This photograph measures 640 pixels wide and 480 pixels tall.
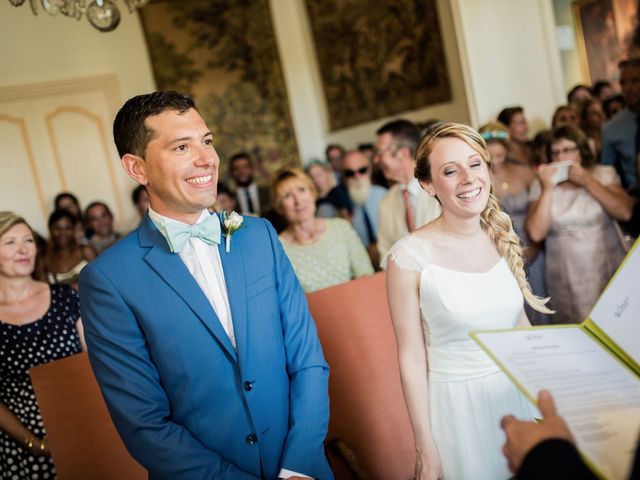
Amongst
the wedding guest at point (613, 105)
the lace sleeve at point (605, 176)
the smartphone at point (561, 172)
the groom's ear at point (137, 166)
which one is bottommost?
the lace sleeve at point (605, 176)

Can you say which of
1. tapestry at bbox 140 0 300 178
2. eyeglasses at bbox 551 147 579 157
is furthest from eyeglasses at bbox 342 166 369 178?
tapestry at bbox 140 0 300 178

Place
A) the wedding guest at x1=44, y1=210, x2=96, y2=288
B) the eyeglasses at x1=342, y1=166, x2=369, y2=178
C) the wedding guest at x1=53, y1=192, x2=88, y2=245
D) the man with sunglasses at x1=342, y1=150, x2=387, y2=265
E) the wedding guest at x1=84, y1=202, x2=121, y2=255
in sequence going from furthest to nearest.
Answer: the wedding guest at x1=53, y1=192, x2=88, y2=245, the wedding guest at x1=84, y1=202, x2=121, y2=255, the wedding guest at x1=44, y1=210, x2=96, y2=288, the eyeglasses at x1=342, y1=166, x2=369, y2=178, the man with sunglasses at x1=342, y1=150, x2=387, y2=265

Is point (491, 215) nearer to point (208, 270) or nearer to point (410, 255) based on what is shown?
point (410, 255)

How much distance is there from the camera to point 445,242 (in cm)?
257

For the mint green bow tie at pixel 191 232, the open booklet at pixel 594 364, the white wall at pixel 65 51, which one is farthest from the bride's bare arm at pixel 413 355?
the white wall at pixel 65 51

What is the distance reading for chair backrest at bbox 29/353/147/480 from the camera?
116 inches

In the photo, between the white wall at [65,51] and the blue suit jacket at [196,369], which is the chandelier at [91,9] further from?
the white wall at [65,51]

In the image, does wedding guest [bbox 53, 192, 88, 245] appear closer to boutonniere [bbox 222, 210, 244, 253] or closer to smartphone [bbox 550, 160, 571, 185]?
smartphone [bbox 550, 160, 571, 185]

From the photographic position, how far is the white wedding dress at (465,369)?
96.7 inches

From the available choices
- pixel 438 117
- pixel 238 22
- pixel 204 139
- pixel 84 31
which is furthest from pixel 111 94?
pixel 204 139

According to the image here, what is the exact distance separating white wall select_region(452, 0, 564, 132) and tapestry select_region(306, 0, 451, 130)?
3.01 feet

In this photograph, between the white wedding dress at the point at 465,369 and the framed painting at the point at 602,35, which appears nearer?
the white wedding dress at the point at 465,369

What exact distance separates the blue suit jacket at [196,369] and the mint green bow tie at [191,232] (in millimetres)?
47

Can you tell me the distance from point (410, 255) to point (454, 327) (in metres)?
0.30
